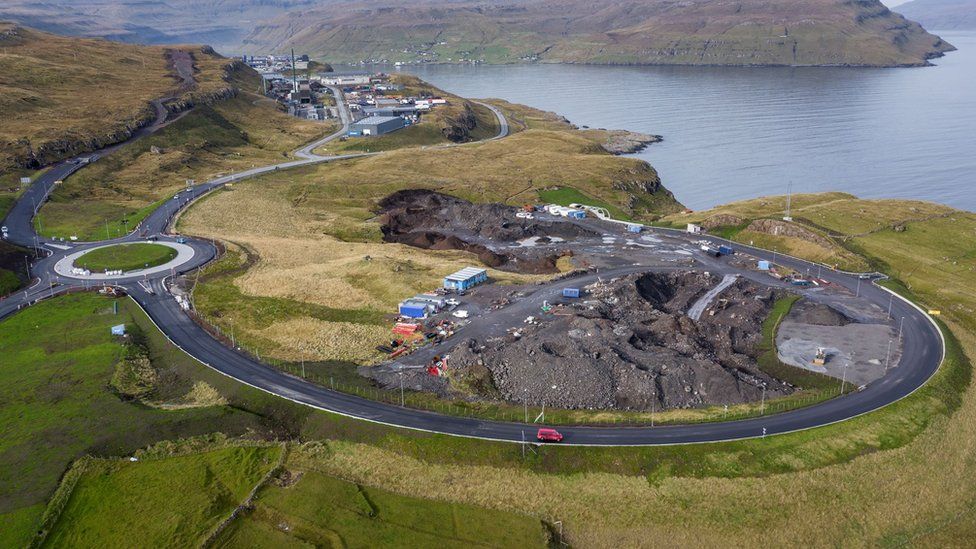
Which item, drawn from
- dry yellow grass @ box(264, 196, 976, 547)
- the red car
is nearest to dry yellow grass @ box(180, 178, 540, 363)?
dry yellow grass @ box(264, 196, 976, 547)

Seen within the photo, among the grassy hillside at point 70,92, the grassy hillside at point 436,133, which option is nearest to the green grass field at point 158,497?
the grassy hillside at point 70,92

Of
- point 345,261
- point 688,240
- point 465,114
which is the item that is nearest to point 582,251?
point 688,240

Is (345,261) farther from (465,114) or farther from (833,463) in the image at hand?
(465,114)

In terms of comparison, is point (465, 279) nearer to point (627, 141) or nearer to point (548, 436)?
point (548, 436)

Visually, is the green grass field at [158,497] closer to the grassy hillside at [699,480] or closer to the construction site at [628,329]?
the grassy hillside at [699,480]

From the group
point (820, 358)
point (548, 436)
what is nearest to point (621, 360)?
point (548, 436)

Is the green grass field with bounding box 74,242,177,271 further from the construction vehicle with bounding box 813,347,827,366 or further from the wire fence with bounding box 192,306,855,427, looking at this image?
the construction vehicle with bounding box 813,347,827,366
